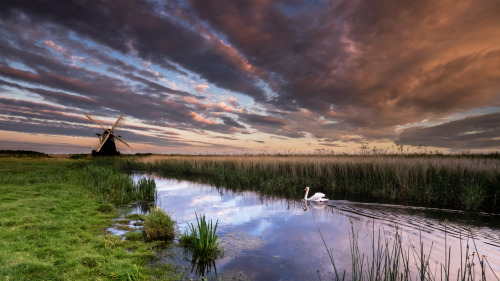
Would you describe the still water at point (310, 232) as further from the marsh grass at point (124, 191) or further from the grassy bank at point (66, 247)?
the marsh grass at point (124, 191)

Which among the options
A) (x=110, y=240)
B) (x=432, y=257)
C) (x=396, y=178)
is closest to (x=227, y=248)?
(x=110, y=240)

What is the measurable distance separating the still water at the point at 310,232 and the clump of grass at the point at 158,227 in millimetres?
944

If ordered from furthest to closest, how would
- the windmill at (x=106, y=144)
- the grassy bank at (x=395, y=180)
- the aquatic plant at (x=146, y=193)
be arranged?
the windmill at (x=106, y=144) → the aquatic plant at (x=146, y=193) → the grassy bank at (x=395, y=180)

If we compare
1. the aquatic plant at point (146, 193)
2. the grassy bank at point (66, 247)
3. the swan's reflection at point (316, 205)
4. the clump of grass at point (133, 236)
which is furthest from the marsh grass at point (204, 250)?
the aquatic plant at point (146, 193)

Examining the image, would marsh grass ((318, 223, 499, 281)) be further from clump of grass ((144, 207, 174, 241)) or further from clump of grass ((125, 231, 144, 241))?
clump of grass ((125, 231, 144, 241))

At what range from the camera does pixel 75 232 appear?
25.0 ft

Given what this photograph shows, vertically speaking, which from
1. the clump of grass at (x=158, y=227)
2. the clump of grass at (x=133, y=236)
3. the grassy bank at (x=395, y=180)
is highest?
the grassy bank at (x=395, y=180)

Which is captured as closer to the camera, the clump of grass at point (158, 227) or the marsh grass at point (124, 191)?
the clump of grass at point (158, 227)

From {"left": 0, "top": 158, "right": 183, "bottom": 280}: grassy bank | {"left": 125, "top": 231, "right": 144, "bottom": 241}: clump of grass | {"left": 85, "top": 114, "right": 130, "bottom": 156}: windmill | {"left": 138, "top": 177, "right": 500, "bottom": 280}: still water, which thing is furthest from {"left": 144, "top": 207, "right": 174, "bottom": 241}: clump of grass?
{"left": 85, "top": 114, "right": 130, "bottom": 156}: windmill

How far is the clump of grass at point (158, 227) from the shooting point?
7.64 m

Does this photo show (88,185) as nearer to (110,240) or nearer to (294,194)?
(110,240)

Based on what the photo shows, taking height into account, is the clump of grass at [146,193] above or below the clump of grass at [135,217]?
above

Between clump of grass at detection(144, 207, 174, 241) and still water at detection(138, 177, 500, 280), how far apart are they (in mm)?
944

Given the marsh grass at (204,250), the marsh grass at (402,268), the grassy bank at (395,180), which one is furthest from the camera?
the grassy bank at (395,180)
